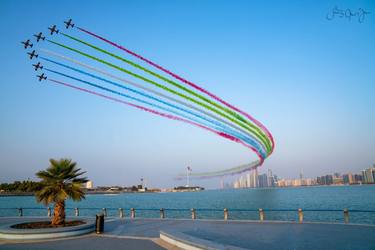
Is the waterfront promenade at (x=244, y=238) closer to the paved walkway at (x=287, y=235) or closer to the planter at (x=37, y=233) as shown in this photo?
the paved walkway at (x=287, y=235)

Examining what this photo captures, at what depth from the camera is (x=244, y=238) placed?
15.0 m

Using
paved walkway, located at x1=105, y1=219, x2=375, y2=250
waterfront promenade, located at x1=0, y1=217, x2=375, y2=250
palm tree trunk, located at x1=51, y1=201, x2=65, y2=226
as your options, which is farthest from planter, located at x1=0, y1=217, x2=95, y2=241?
palm tree trunk, located at x1=51, y1=201, x2=65, y2=226

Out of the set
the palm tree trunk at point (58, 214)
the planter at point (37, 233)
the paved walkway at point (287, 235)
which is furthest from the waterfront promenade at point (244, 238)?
the palm tree trunk at point (58, 214)

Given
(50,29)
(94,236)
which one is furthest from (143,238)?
(50,29)

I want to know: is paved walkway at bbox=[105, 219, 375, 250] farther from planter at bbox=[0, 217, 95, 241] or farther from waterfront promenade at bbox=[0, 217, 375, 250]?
planter at bbox=[0, 217, 95, 241]

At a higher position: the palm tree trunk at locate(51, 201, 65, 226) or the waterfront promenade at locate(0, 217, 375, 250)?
the palm tree trunk at locate(51, 201, 65, 226)

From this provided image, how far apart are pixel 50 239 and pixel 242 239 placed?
1005 centimetres

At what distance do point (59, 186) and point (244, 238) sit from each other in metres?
12.0

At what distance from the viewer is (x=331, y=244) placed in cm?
1310

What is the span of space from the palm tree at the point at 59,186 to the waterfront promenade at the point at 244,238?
11.1ft

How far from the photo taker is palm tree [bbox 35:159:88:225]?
62.2 feet

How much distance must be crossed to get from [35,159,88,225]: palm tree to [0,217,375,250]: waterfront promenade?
338 centimetres

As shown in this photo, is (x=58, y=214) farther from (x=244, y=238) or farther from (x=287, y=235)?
(x=287, y=235)

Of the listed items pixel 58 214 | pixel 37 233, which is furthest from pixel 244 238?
pixel 58 214
